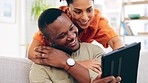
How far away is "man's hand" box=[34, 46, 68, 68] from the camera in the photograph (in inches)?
46.9

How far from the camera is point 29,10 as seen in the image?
3.92 m

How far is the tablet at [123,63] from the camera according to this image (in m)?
0.94

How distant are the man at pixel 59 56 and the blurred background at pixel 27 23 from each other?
249 cm

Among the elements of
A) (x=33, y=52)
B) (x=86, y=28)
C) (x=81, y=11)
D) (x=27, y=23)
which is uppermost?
(x=81, y=11)

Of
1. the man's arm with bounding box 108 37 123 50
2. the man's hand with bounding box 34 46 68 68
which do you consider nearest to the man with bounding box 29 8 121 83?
the man's hand with bounding box 34 46 68 68

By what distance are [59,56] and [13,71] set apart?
0.28m

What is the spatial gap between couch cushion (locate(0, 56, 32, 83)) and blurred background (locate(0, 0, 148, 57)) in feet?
7.59

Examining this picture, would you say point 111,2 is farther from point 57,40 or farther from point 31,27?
point 57,40

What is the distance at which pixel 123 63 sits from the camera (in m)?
1.01

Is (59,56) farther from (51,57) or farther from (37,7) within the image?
(37,7)

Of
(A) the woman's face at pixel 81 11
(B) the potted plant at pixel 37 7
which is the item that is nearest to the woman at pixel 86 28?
(A) the woman's face at pixel 81 11

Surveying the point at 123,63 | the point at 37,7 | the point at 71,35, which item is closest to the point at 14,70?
the point at 71,35

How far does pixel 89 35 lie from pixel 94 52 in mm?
222

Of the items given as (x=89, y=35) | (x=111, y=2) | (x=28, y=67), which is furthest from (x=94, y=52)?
(x=111, y=2)
